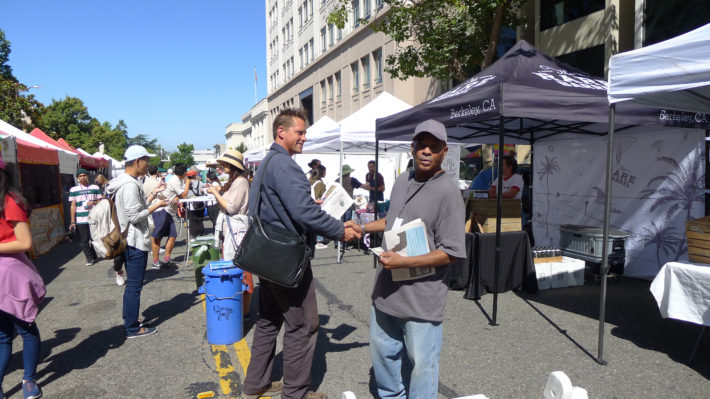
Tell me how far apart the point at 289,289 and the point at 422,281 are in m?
0.98

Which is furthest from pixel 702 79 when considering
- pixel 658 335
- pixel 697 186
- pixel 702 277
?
pixel 697 186

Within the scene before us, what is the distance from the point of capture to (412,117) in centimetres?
576

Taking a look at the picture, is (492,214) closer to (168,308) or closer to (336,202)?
(336,202)

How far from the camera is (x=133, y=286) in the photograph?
4.25 meters

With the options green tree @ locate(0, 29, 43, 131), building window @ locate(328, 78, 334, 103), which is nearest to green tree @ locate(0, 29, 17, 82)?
green tree @ locate(0, 29, 43, 131)

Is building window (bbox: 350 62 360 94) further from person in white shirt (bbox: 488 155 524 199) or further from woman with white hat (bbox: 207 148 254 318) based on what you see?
woman with white hat (bbox: 207 148 254 318)

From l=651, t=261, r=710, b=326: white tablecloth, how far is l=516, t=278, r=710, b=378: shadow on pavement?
487mm

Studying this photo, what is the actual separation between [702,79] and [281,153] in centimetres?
297

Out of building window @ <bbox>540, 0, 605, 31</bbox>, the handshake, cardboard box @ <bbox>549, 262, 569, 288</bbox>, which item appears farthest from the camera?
building window @ <bbox>540, 0, 605, 31</bbox>

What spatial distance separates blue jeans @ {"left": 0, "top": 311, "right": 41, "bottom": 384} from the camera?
9.69 ft

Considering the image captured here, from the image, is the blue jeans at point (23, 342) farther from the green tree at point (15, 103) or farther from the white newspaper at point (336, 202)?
the green tree at point (15, 103)

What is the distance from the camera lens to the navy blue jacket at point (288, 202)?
2.65 metres

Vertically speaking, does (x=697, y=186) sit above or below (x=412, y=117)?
below

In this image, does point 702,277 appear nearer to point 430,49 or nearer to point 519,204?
point 519,204
